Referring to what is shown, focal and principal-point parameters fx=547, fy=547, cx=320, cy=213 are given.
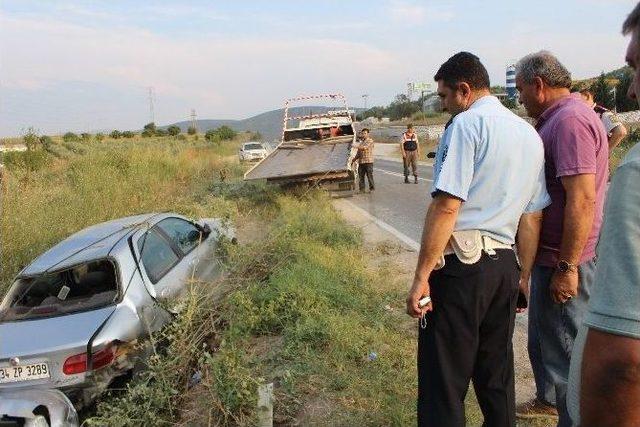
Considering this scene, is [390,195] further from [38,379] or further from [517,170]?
[517,170]

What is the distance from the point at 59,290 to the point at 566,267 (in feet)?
14.3

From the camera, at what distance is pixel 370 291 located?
217 inches

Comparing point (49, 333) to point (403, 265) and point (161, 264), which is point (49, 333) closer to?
point (161, 264)

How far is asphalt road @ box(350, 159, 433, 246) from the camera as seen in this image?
9891 mm

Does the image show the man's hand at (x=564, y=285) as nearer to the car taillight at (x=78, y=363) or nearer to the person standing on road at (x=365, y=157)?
the car taillight at (x=78, y=363)

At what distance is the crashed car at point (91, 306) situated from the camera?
4.25 m

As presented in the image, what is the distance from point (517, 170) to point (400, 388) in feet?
5.84

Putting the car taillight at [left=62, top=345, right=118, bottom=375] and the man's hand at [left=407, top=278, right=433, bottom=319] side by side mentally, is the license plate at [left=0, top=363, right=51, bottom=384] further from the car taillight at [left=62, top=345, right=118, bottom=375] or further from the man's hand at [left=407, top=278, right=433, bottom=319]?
the man's hand at [left=407, top=278, right=433, bottom=319]

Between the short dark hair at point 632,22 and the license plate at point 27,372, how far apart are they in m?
4.43

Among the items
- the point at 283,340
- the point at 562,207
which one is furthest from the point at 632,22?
the point at 283,340

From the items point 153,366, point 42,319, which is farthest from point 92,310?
point 153,366


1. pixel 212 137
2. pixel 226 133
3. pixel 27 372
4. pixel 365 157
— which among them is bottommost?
pixel 27 372

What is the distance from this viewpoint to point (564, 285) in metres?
2.77

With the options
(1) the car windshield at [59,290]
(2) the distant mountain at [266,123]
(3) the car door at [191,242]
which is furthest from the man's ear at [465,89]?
(2) the distant mountain at [266,123]
